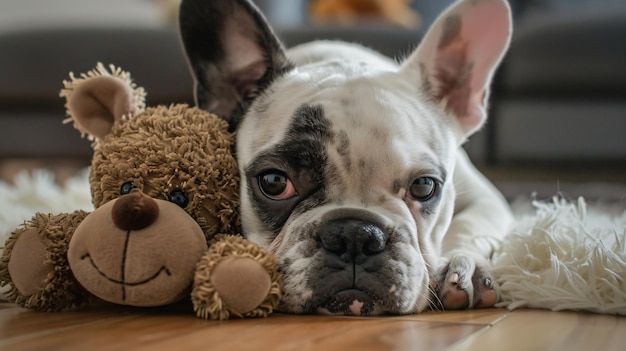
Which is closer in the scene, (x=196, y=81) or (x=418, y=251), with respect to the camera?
(x=418, y=251)

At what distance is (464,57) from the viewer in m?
1.79

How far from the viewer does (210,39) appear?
67.5 inches

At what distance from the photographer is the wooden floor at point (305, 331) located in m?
1.03

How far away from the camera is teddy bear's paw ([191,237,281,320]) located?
122cm

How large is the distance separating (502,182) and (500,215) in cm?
143

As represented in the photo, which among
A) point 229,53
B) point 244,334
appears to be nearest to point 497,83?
point 229,53

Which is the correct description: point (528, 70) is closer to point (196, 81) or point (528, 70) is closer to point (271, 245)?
point (196, 81)

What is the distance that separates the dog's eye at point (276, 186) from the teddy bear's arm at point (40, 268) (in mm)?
367

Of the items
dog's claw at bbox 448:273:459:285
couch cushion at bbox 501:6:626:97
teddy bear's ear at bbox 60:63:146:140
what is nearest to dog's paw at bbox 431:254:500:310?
dog's claw at bbox 448:273:459:285

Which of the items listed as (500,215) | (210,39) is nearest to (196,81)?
(210,39)

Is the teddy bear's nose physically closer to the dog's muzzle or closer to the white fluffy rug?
the dog's muzzle

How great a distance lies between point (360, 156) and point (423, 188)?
0.55 ft

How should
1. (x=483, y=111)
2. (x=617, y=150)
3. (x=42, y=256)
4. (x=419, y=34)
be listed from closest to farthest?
(x=42, y=256), (x=483, y=111), (x=617, y=150), (x=419, y=34)

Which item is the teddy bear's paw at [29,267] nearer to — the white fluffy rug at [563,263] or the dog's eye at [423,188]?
the white fluffy rug at [563,263]
